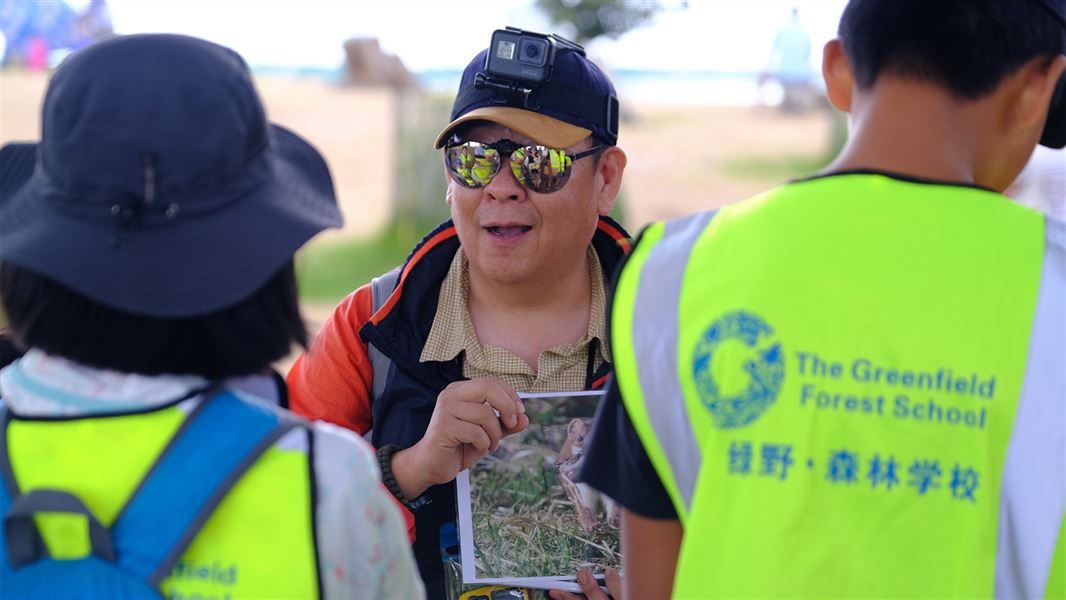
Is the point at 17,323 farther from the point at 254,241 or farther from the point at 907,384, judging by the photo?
the point at 907,384

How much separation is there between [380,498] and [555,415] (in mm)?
933

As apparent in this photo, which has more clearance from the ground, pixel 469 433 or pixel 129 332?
pixel 129 332

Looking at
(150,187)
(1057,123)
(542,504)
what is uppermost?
(1057,123)

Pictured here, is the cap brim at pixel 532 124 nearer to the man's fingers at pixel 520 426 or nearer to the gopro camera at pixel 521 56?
the gopro camera at pixel 521 56

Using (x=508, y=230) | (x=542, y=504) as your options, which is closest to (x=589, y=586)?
(x=542, y=504)

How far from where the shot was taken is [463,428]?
240 centimetres

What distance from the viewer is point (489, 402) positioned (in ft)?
7.96

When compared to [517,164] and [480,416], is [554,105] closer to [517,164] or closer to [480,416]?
[517,164]

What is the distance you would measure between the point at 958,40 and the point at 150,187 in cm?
115

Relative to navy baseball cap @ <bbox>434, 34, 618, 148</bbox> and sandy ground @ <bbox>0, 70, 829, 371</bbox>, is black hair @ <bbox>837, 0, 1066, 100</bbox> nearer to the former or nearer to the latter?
navy baseball cap @ <bbox>434, 34, 618, 148</bbox>

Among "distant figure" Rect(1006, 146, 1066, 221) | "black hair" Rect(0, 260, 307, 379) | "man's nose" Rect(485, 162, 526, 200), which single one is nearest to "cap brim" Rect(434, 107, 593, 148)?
"man's nose" Rect(485, 162, 526, 200)

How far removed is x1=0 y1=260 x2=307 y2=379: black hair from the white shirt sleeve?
6.5 inches

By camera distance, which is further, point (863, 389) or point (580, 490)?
point (580, 490)

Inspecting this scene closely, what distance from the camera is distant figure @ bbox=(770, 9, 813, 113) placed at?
82.7ft
